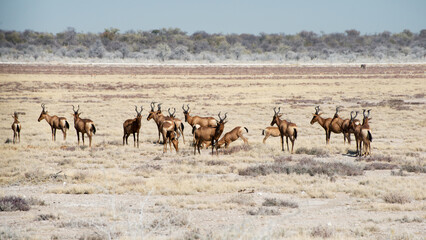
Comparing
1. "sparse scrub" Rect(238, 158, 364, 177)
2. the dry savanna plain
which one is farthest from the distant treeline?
"sparse scrub" Rect(238, 158, 364, 177)

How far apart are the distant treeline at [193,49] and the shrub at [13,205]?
375 ft

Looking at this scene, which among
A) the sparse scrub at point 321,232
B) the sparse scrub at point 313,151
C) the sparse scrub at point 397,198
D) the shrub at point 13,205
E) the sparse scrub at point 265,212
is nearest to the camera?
the sparse scrub at point 321,232

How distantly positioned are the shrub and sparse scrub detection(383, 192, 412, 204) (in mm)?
8518

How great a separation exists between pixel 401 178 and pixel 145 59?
11711cm

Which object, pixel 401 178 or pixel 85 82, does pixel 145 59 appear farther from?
pixel 401 178

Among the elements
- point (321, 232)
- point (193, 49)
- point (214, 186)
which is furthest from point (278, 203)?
point (193, 49)

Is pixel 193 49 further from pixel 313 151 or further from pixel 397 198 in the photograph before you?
pixel 397 198

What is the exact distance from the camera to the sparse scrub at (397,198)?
12.5 metres

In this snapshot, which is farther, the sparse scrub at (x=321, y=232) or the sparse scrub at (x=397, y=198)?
the sparse scrub at (x=397, y=198)

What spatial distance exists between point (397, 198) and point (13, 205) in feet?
29.6

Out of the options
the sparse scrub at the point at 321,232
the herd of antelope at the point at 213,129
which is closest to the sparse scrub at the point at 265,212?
the sparse scrub at the point at 321,232

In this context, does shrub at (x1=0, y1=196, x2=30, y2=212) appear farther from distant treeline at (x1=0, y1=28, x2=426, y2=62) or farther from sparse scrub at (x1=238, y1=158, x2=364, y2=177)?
distant treeline at (x1=0, y1=28, x2=426, y2=62)

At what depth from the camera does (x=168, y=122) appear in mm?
20375

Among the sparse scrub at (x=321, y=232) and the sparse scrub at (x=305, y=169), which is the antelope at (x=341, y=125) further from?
the sparse scrub at (x=321, y=232)
